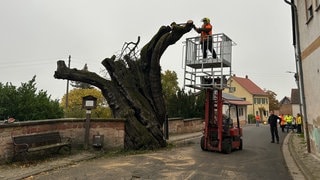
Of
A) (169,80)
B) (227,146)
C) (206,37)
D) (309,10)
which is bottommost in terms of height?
(227,146)

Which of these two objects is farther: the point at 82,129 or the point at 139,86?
the point at 139,86

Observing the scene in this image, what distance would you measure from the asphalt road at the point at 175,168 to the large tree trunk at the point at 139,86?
1654 millimetres

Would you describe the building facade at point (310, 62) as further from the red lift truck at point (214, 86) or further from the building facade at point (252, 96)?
the building facade at point (252, 96)

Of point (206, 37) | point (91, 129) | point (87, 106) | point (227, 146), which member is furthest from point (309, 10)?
point (91, 129)

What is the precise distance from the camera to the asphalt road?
8508 millimetres

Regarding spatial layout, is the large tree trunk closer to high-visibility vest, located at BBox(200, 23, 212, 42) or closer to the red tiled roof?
high-visibility vest, located at BBox(200, 23, 212, 42)

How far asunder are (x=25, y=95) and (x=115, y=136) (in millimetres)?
8164

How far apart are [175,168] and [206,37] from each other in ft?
20.6

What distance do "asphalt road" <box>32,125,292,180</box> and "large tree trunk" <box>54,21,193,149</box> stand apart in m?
1.65

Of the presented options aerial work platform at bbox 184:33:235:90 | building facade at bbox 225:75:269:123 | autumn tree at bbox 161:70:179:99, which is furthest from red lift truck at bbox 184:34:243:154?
building facade at bbox 225:75:269:123

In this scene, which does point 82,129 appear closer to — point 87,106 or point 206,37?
point 87,106

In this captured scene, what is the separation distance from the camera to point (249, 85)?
71.8 meters

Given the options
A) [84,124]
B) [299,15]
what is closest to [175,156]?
[84,124]

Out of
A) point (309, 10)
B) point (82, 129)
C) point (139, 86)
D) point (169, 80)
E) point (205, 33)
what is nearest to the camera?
point (309, 10)
